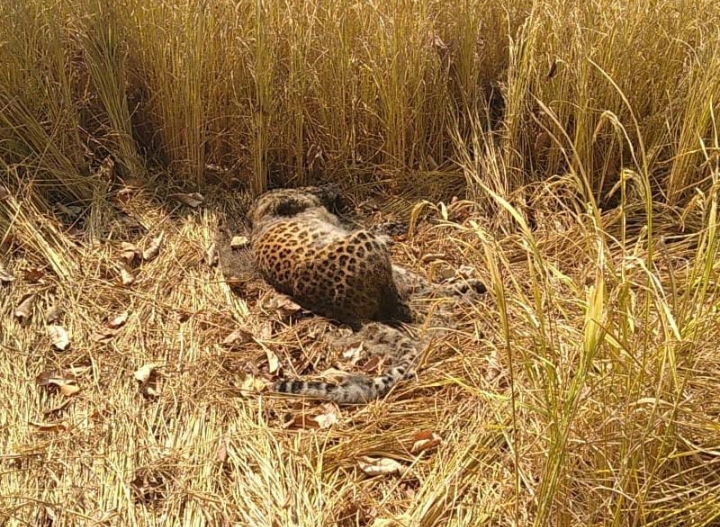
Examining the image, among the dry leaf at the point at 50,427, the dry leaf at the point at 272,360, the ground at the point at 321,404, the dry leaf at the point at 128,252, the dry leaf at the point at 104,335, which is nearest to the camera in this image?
the ground at the point at 321,404

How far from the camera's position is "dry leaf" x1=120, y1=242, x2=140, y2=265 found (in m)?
3.50

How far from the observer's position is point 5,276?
129 inches

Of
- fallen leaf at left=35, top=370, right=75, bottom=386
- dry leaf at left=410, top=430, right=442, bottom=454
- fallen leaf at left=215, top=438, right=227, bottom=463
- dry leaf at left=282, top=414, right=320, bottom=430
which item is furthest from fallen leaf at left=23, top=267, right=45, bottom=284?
dry leaf at left=410, top=430, right=442, bottom=454

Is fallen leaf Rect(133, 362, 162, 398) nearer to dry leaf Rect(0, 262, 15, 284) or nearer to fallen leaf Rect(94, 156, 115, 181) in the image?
dry leaf Rect(0, 262, 15, 284)

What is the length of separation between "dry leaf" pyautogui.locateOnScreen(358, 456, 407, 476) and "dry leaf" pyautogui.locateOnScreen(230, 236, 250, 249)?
1578 millimetres

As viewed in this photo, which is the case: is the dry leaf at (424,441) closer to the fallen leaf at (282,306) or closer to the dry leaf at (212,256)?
the fallen leaf at (282,306)

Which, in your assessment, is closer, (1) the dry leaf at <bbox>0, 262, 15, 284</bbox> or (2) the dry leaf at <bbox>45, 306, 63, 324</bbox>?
(2) the dry leaf at <bbox>45, 306, 63, 324</bbox>

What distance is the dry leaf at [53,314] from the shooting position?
10.2 feet

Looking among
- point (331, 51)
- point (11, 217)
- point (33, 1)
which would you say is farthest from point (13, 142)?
point (331, 51)

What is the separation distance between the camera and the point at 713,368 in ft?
7.04

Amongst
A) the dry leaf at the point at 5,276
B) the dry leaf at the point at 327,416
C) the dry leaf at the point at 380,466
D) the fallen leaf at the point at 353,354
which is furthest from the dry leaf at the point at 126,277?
the dry leaf at the point at 380,466

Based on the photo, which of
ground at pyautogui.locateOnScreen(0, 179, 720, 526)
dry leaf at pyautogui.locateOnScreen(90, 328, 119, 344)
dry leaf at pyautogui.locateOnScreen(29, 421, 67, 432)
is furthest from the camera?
dry leaf at pyautogui.locateOnScreen(90, 328, 119, 344)

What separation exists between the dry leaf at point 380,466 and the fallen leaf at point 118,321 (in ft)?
4.30

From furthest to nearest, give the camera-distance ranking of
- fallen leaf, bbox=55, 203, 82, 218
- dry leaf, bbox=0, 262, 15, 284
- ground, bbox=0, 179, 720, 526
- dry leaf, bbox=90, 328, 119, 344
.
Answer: fallen leaf, bbox=55, 203, 82, 218
dry leaf, bbox=0, 262, 15, 284
dry leaf, bbox=90, 328, 119, 344
ground, bbox=0, 179, 720, 526
